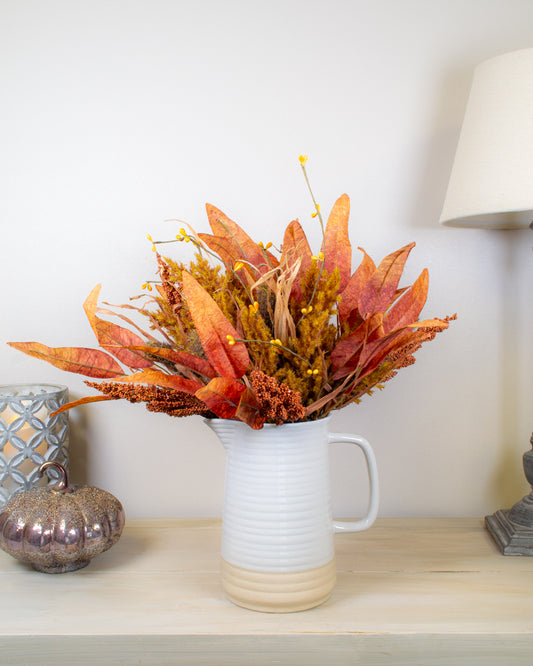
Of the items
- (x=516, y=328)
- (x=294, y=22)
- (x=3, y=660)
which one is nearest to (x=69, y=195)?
(x=294, y=22)

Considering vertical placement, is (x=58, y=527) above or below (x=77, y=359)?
below

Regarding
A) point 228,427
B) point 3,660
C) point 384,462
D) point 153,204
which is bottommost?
point 3,660

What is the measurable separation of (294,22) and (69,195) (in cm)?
48

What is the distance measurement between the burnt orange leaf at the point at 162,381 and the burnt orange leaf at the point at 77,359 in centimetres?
4

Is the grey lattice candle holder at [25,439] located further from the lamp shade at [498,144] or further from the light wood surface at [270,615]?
the lamp shade at [498,144]

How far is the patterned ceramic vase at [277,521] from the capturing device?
2.22ft

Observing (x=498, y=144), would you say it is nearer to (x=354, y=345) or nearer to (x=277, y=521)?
(x=354, y=345)

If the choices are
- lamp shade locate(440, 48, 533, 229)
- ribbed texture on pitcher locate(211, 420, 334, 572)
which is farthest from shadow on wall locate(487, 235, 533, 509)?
ribbed texture on pitcher locate(211, 420, 334, 572)

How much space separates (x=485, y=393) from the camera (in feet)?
3.28

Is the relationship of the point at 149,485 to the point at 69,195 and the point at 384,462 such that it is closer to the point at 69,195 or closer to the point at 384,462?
the point at 384,462

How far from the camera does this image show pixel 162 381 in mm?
622

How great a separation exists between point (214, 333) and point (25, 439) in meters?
0.42

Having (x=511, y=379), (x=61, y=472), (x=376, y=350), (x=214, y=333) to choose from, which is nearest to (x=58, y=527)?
(x=61, y=472)

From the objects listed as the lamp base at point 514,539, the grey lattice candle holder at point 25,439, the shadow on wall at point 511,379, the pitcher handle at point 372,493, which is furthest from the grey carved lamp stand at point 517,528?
the grey lattice candle holder at point 25,439
